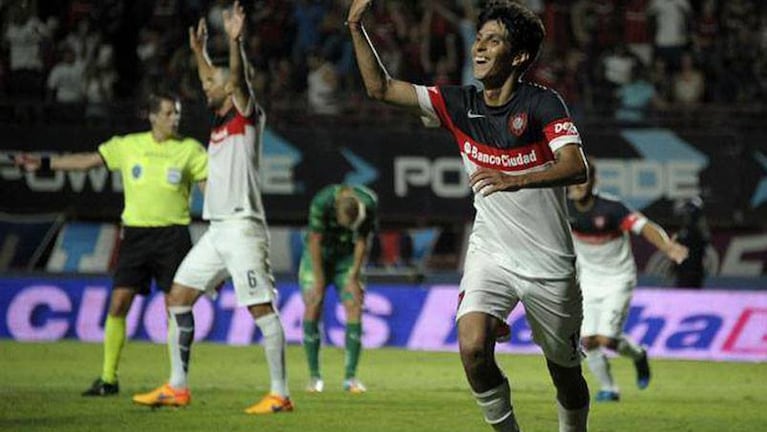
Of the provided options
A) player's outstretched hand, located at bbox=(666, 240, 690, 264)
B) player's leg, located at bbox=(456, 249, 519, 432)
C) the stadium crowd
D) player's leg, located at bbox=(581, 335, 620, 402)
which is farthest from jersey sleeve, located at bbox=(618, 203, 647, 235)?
the stadium crowd

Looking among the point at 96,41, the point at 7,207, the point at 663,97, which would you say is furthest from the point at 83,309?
the point at 663,97

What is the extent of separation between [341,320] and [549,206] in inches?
473

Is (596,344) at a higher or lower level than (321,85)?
lower

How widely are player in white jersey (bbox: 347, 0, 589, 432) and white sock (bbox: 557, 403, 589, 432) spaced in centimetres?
1

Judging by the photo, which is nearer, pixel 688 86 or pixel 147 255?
pixel 147 255

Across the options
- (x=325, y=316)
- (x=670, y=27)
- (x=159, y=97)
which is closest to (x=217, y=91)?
(x=159, y=97)

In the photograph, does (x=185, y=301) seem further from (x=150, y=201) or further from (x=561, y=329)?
(x=561, y=329)

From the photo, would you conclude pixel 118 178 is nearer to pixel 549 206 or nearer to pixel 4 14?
pixel 4 14

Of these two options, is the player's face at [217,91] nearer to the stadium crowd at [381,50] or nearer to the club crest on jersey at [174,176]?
the club crest on jersey at [174,176]

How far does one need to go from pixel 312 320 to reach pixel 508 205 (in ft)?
22.1

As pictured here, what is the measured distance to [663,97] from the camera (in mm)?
23312

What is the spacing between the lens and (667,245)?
1356 cm

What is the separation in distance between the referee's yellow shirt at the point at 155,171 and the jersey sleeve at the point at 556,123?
5637mm

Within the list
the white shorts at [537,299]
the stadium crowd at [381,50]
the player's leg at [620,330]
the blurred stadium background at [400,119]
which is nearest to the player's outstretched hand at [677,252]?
the player's leg at [620,330]
